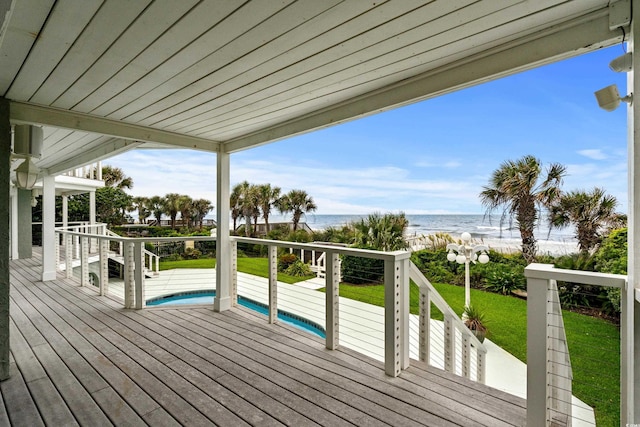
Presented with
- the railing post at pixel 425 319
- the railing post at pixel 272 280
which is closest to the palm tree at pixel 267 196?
the railing post at pixel 272 280

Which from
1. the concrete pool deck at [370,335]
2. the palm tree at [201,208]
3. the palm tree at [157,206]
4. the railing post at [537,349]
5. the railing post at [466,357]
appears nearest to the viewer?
the railing post at [537,349]

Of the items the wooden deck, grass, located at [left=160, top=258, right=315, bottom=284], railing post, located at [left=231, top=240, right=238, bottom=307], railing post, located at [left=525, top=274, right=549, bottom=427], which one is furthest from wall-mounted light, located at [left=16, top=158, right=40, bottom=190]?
grass, located at [left=160, top=258, right=315, bottom=284]

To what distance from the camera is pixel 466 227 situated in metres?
26.8

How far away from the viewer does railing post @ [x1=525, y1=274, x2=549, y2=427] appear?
5.34 ft

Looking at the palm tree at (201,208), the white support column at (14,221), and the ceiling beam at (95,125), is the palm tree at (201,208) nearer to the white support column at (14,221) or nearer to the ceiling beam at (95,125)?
the white support column at (14,221)

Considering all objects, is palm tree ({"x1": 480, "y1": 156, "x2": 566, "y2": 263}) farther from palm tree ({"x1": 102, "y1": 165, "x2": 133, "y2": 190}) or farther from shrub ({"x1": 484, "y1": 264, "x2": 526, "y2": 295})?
palm tree ({"x1": 102, "y1": 165, "x2": 133, "y2": 190})

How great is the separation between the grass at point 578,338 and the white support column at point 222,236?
6.21ft

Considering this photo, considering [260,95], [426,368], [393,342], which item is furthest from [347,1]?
[426,368]

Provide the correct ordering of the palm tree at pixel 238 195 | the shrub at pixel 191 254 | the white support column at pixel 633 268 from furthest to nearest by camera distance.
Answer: the palm tree at pixel 238 195 < the shrub at pixel 191 254 < the white support column at pixel 633 268

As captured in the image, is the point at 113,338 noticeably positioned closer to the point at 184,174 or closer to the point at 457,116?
the point at 457,116

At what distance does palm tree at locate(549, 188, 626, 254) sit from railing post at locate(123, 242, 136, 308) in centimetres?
1223

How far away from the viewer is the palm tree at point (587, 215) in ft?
32.2

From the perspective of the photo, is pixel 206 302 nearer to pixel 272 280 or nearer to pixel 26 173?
pixel 272 280

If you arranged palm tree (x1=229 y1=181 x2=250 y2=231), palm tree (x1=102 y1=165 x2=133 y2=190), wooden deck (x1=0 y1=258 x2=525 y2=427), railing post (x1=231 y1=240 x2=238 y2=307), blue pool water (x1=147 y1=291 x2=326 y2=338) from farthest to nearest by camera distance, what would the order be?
1. palm tree (x1=102 y1=165 x2=133 y2=190)
2. palm tree (x1=229 y1=181 x2=250 y2=231)
3. blue pool water (x1=147 y1=291 x2=326 y2=338)
4. railing post (x1=231 y1=240 x2=238 y2=307)
5. wooden deck (x1=0 y1=258 x2=525 y2=427)
